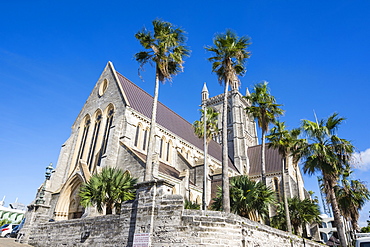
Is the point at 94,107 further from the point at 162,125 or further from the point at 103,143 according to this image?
the point at 162,125

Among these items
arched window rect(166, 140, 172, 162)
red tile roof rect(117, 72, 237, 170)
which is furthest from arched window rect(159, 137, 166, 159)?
red tile roof rect(117, 72, 237, 170)

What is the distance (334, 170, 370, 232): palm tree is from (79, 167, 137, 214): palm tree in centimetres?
2189

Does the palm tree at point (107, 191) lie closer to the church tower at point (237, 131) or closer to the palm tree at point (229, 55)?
the palm tree at point (229, 55)

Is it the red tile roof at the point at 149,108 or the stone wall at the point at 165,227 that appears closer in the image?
the stone wall at the point at 165,227

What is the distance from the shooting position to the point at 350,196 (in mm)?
24859

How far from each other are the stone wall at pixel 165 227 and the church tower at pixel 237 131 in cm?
3001

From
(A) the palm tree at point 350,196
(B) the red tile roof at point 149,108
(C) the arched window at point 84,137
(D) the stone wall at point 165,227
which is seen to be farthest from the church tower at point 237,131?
(D) the stone wall at point 165,227

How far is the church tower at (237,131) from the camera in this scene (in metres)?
41.8

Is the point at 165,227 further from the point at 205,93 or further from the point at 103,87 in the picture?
the point at 205,93

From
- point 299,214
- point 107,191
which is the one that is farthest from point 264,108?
point 107,191

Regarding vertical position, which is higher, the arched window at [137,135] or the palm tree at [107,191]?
the arched window at [137,135]

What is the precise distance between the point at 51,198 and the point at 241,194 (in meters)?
17.7

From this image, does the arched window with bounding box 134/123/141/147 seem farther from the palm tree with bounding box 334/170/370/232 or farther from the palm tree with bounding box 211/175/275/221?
the palm tree with bounding box 334/170/370/232

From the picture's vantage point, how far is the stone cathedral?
20922 millimetres
